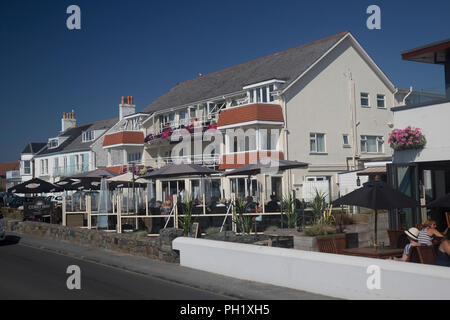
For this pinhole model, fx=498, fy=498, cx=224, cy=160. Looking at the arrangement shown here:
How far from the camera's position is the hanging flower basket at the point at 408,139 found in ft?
47.5

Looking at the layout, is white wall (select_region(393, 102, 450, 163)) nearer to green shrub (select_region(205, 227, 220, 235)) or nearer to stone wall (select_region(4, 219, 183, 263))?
green shrub (select_region(205, 227, 220, 235))

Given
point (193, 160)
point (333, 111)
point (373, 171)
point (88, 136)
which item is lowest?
point (373, 171)

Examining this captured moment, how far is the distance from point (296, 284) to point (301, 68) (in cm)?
2350

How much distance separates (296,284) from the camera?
9.92 metres

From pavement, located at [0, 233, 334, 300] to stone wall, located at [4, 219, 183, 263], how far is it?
25cm

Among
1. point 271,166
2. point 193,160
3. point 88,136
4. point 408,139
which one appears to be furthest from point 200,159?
point 88,136

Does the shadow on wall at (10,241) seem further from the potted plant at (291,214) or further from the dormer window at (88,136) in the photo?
the dormer window at (88,136)

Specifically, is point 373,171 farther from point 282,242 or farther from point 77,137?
point 77,137

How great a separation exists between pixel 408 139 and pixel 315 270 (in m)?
6.94

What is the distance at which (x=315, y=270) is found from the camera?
9.45m

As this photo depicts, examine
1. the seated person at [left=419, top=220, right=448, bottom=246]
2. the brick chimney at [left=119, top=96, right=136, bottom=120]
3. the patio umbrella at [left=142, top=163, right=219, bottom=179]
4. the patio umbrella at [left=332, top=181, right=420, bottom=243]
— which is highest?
the brick chimney at [left=119, top=96, right=136, bottom=120]

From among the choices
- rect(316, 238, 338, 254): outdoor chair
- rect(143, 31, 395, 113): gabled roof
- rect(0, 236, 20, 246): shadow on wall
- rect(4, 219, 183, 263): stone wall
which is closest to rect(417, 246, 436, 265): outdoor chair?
rect(316, 238, 338, 254): outdoor chair

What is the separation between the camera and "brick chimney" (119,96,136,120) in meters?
50.1

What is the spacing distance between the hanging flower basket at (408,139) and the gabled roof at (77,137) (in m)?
41.6
